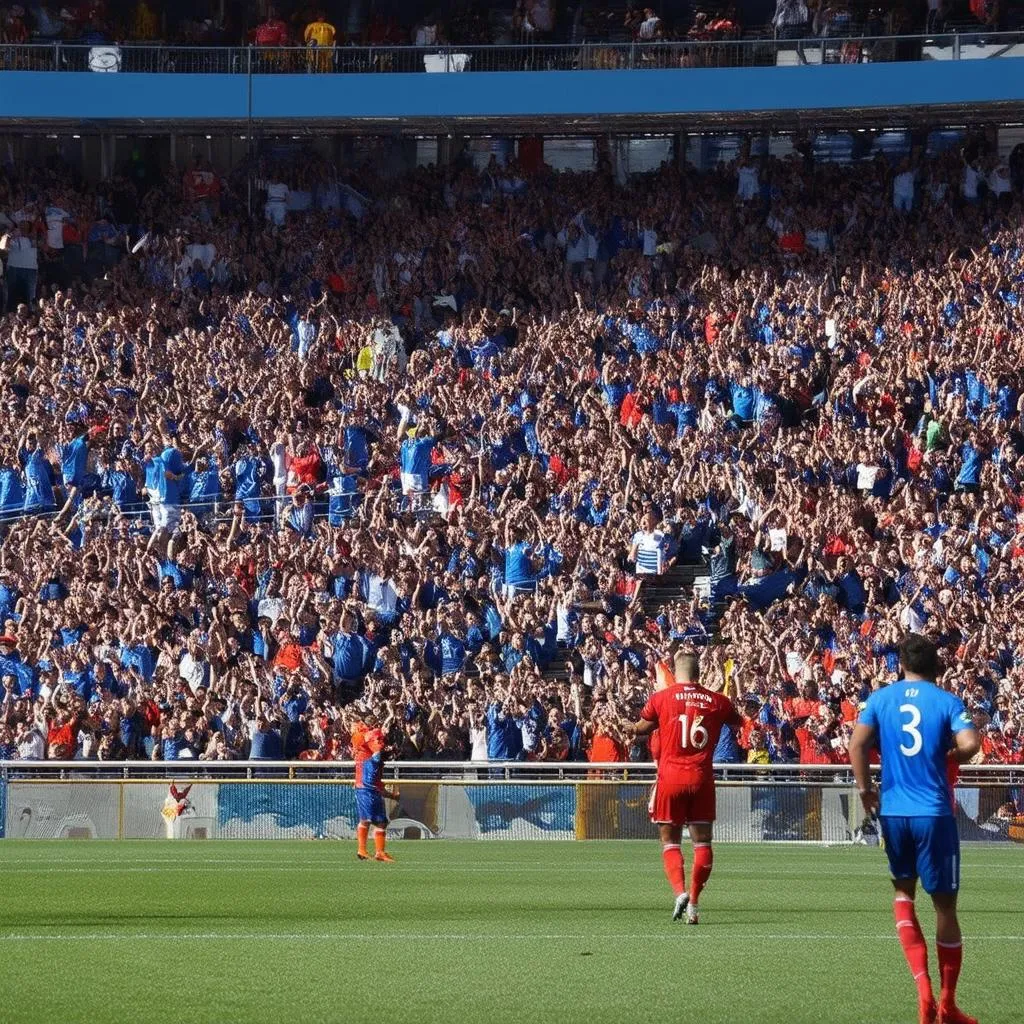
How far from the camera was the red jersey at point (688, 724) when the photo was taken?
12781 millimetres

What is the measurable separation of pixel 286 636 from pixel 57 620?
379 centimetres

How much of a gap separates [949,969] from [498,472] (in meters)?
22.2

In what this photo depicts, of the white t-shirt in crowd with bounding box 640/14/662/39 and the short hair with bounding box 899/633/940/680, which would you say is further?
the white t-shirt in crowd with bounding box 640/14/662/39

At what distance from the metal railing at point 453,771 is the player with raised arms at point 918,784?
15060 millimetres

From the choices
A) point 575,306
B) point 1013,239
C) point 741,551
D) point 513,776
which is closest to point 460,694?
point 513,776

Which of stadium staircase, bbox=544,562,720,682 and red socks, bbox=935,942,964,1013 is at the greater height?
stadium staircase, bbox=544,562,720,682

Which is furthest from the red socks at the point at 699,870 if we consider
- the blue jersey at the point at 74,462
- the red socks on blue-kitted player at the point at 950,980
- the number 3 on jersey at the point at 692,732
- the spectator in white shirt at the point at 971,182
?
the spectator in white shirt at the point at 971,182

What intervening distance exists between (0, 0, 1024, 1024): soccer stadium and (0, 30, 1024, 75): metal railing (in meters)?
0.09

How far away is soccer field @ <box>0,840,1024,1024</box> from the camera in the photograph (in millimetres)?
8484

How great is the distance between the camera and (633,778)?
24.4 meters

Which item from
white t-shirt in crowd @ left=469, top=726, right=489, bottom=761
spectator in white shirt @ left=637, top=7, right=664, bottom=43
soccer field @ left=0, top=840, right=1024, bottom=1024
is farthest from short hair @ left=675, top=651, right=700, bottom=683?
spectator in white shirt @ left=637, top=7, right=664, bottom=43

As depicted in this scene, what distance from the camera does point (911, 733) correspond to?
7.95 metres

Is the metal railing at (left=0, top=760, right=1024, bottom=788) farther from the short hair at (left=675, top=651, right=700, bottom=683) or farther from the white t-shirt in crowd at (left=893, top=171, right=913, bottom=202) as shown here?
the white t-shirt in crowd at (left=893, top=171, right=913, bottom=202)

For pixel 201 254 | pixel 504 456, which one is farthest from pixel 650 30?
pixel 504 456
